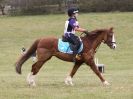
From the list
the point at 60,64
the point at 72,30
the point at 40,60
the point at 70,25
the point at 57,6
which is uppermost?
the point at 70,25

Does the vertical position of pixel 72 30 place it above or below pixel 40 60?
above

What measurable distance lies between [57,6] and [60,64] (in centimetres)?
3357

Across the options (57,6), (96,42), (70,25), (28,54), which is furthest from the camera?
(57,6)

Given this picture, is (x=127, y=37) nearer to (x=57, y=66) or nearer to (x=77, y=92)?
(x=57, y=66)

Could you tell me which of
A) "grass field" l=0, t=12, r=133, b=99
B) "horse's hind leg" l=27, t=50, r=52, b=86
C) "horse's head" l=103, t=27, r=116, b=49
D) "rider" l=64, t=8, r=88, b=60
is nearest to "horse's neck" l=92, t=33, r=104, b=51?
"horse's head" l=103, t=27, r=116, b=49

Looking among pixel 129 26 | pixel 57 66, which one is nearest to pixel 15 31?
pixel 129 26

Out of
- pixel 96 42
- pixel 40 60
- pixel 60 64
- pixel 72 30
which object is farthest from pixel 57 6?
pixel 72 30

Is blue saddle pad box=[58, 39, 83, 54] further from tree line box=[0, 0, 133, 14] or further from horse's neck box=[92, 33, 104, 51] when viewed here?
tree line box=[0, 0, 133, 14]

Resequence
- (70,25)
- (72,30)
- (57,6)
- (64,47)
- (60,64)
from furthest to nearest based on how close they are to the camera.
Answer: (57,6) → (60,64) → (64,47) → (72,30) → (70,25)

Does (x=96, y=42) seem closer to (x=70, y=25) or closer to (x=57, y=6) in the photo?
(x=70, y=25)

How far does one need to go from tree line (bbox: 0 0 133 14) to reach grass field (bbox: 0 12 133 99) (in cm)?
296

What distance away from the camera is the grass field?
40.6ft

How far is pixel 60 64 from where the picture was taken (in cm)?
3078

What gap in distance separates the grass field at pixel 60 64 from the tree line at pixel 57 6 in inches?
117
